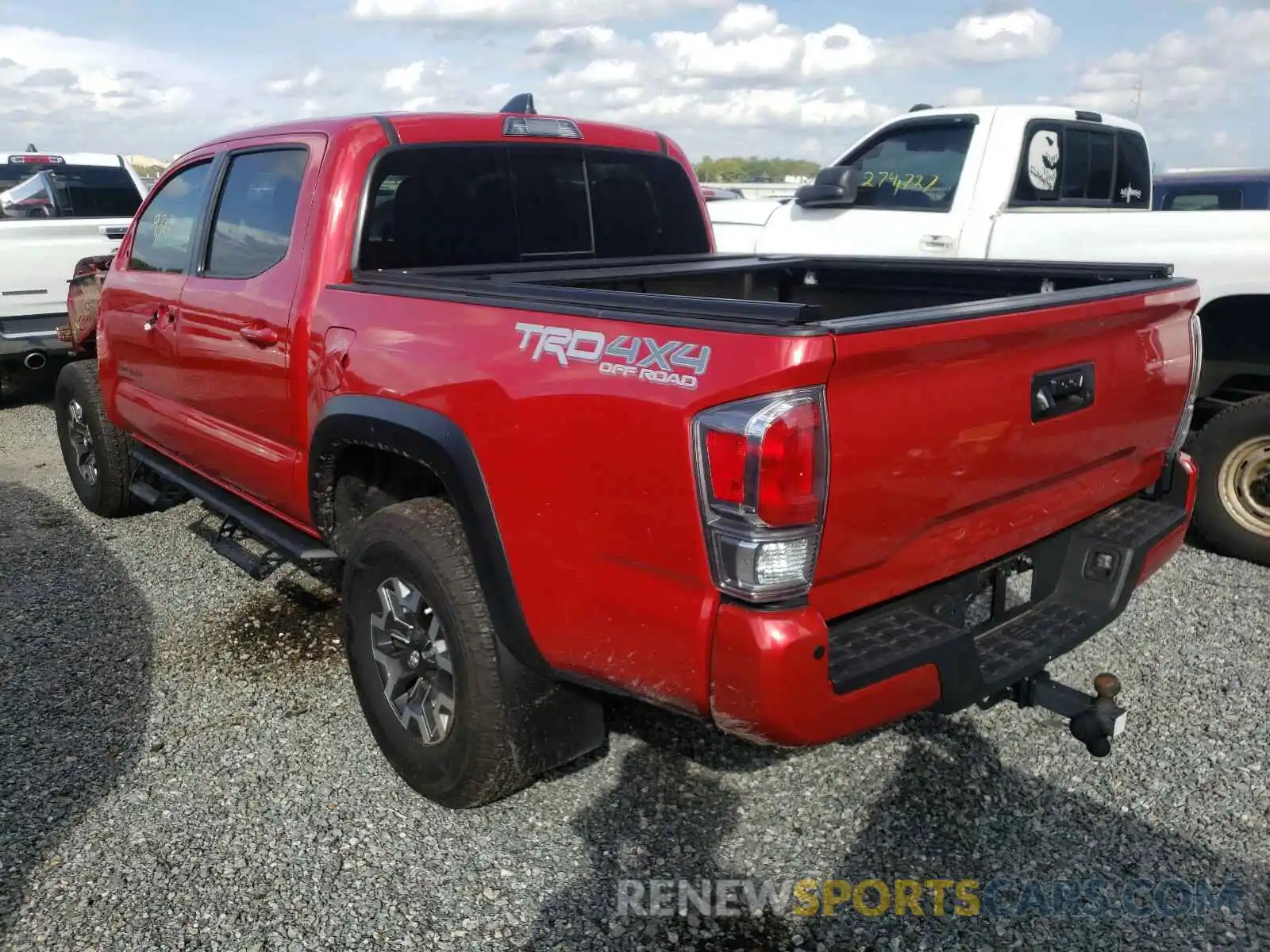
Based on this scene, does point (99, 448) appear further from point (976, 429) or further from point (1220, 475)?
point (1220, 475)

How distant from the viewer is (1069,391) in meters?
2.58

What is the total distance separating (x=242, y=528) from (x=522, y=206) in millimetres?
1628

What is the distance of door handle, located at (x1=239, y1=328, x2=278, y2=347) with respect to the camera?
11.3 ft

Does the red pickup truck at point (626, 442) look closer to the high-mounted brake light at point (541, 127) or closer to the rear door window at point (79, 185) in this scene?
the high-mounted brake light at point (541, 127)

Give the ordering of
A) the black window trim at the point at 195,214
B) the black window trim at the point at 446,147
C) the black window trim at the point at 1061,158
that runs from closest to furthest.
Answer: the black window trim at the point at 446,147 → the black window trim at the point at 195,214 → the black window trim at the point at 1061,158

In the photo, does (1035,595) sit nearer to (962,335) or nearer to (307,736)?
(962,335)

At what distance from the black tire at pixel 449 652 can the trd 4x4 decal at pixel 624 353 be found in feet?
2.12

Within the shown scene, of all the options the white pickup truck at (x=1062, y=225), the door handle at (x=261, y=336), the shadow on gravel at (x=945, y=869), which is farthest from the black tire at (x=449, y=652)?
the white pickup truck at (x=1062, y=225)

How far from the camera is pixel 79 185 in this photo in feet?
31.2

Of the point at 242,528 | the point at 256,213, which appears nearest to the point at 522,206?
the point at 256,213

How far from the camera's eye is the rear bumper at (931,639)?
6.85 feet

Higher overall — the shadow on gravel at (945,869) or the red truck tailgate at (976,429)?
the red truck tailgate at (976,429)

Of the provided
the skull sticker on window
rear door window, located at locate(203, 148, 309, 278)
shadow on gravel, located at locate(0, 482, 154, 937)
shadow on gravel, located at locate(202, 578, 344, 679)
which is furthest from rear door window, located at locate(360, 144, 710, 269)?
the skull sticker on window

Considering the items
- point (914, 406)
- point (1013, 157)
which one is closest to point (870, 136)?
point (1013, 157)
